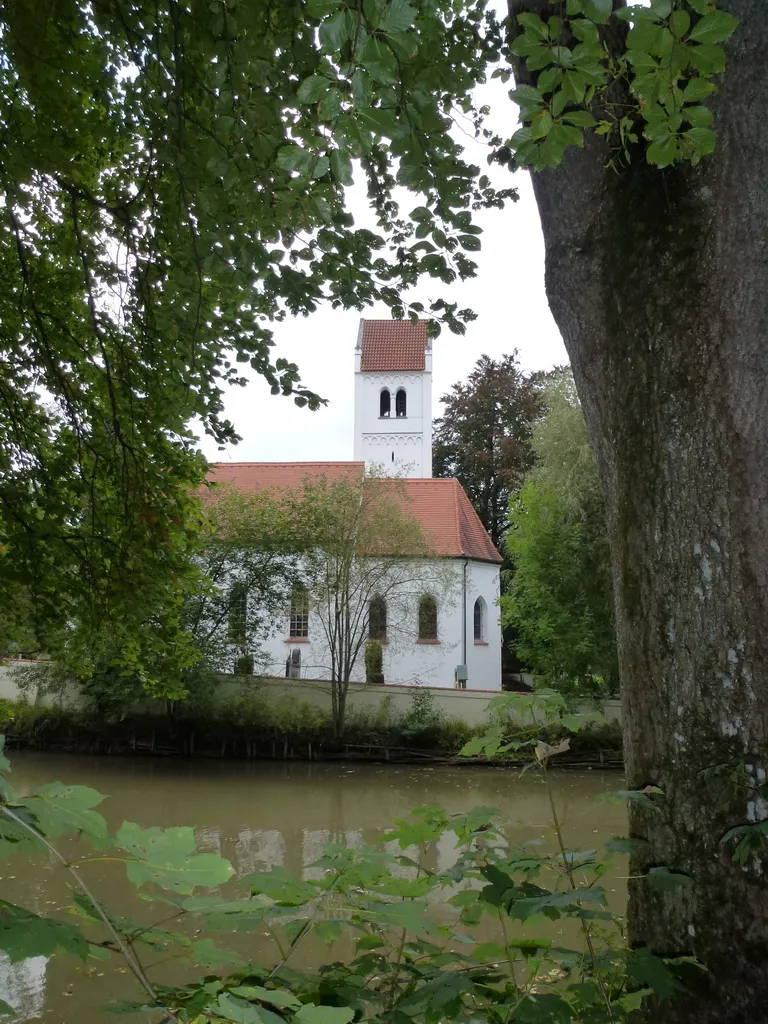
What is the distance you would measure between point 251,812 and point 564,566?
9.85 m

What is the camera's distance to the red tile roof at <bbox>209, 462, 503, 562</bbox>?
24.6 m

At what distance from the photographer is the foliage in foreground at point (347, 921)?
1206 mm

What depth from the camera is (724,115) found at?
205cm

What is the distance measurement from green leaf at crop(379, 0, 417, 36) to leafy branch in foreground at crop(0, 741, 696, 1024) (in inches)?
51.5

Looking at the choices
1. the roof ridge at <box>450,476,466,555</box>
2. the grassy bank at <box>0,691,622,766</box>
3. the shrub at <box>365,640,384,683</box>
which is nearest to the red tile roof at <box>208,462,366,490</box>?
the roof ridge at <box>450,476,466,555</box>

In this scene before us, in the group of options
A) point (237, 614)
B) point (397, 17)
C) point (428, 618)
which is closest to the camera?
point (397, 17)

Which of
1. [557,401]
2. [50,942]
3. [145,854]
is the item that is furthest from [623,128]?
[557,401]

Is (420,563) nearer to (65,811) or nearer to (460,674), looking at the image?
(460,674)

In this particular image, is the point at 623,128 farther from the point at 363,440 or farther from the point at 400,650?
the point at 363,440

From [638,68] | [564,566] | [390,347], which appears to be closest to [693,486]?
[638,68]

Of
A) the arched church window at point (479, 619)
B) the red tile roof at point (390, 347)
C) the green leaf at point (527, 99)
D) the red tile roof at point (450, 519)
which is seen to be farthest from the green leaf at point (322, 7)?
the red tile roof at point (390, 347)

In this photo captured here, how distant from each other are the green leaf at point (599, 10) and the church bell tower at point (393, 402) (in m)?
29.2

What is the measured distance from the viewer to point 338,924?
1.84 meters

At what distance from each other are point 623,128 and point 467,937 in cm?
214
